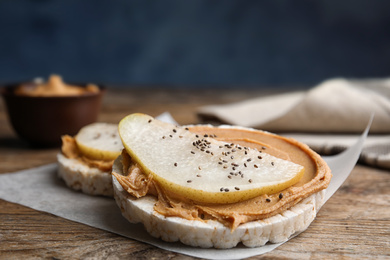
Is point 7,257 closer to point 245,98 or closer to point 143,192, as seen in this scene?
point 143,192

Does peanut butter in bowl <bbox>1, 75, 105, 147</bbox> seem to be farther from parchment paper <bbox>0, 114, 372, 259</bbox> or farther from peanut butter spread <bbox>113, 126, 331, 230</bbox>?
peanut butter spread <bbox>113, 126, 331, 230</bbox>


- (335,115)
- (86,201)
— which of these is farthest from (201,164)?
(335,115)

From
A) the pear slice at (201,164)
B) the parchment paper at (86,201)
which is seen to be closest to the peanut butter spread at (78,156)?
the parchment paper at (86,201)

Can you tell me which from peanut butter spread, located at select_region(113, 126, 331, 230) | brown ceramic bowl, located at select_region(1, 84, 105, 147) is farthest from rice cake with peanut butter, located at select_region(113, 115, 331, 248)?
brown ceramic bowl, located at select_region(1, 84, 105, 147)

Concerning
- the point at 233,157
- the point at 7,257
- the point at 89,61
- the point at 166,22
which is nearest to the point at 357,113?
the point at 233,157

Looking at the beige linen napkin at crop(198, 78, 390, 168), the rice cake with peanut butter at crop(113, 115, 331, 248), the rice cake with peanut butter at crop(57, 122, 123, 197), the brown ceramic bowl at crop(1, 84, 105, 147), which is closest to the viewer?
the rice cake with peanut butter at crop(113, 115, 331, 248)
